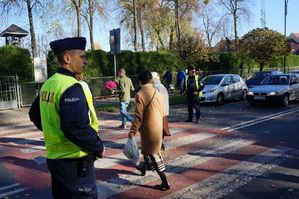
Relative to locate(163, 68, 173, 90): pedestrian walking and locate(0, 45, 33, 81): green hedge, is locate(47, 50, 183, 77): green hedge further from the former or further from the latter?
locate(0, 45, 33, 81): green hedge

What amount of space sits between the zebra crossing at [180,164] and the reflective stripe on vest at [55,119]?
9.50 ft

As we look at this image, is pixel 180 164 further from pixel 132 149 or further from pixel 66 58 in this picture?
pixel 66 58

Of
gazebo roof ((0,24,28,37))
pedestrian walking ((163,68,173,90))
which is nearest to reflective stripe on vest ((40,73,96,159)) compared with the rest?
gazebo roof ((0,24,28,37))

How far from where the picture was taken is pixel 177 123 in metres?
13.4

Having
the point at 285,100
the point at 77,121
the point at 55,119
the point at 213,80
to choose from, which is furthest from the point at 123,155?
the point at 213,80

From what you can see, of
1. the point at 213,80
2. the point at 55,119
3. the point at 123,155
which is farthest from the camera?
the point at 213,80

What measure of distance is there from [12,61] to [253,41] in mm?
23094

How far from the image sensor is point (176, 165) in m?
7.70

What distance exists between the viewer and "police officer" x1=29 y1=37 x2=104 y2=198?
10.0 feet

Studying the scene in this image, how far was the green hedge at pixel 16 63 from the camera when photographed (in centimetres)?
2068

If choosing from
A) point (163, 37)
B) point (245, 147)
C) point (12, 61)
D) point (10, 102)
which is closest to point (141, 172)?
point (245, 147)

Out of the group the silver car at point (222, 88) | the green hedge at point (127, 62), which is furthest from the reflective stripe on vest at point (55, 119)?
the green hedge at point (127, 62)

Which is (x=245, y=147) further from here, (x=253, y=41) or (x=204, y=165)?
(x=253, y=41)

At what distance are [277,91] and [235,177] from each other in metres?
11.8
